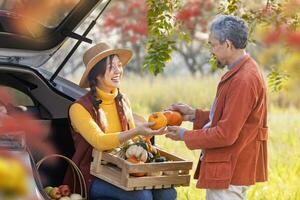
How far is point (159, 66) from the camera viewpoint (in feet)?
12.7

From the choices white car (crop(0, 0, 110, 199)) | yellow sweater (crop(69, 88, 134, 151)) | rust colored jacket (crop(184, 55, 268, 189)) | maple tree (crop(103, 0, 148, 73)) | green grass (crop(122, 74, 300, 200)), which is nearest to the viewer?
rust colored jacket (crop(184, 55, 268, 189))

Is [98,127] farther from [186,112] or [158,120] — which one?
[186,112]

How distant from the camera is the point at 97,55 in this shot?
317 cm

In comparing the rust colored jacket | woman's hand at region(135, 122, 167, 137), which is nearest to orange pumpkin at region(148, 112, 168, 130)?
woman's hand at region(135, 122, 167, 137)

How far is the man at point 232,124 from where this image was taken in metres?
2.74

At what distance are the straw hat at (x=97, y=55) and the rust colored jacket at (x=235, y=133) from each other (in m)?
0.61

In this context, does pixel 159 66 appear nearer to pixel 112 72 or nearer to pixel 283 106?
pixel 112 72

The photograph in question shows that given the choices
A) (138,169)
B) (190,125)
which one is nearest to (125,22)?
(190,125)

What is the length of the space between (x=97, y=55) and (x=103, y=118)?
309mm

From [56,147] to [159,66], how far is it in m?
0.78

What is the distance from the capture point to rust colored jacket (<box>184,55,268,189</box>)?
2.73m

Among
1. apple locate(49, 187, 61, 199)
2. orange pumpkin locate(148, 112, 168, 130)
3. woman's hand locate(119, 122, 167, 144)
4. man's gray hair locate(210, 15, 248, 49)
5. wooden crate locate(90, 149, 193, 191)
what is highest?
man's gray hair locate(210, 15, 248, 49)

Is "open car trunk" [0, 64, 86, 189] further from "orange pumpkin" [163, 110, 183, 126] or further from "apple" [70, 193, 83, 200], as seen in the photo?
"orange pumpkin" [163, 110, 183, 126]

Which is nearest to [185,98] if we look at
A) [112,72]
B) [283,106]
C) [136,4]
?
[283,106]
